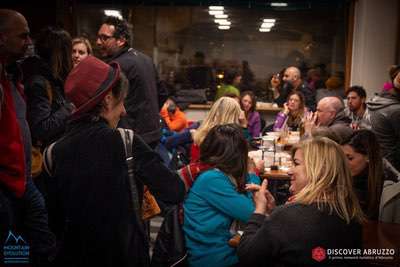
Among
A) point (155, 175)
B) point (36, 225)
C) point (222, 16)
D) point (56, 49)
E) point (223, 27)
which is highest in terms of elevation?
point (222, 16)

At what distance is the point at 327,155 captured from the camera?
200 cm

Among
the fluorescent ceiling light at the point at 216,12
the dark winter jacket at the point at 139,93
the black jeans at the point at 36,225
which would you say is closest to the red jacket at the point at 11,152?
the black jeans at the point at 36,225

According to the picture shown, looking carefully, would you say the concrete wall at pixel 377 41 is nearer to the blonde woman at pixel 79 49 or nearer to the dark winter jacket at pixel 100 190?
the blonde woman at pixel 79 49

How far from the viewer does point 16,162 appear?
7.04ft

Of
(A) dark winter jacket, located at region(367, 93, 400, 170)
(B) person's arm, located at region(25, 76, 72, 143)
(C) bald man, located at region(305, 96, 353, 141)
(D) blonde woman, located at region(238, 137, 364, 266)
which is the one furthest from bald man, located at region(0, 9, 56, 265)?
(C) bald man, located at region(305, 96, 353, 141)

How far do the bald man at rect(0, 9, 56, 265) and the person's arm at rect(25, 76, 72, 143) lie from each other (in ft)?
0.54

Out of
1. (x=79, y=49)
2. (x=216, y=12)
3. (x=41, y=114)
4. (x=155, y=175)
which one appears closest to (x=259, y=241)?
(x=155, y=175)

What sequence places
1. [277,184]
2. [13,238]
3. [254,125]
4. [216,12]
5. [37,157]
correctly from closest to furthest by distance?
1. [13,238]
2. [37,157]
3. [277,184]
4. [254,125]
5. [216,12]

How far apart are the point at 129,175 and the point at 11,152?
0.62 metres

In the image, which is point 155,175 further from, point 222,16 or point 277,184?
point 222,16

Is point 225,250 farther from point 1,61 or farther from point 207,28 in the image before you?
Answer: point 207,28

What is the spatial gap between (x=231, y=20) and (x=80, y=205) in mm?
6423

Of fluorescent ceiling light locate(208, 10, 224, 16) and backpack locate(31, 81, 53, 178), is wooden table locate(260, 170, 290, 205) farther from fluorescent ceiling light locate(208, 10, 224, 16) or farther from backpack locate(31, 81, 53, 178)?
fluorescent ceiling light locate(208, 10, 224, 16)

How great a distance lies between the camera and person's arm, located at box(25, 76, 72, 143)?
2631 mm
